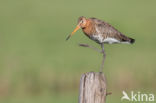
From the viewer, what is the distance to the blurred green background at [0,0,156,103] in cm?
1267

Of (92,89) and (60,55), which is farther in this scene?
(60,55)

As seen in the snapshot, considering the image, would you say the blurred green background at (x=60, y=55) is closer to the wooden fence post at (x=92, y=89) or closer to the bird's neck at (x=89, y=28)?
the bird's neck at (x=89, y=28)

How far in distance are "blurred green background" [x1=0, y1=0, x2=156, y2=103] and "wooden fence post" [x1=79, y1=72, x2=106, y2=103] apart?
17.4ft

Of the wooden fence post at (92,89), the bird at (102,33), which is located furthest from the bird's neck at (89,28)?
the wooden fence post at (92,89)

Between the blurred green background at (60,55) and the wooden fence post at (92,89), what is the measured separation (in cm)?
529

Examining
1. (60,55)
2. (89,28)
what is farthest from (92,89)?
(60,55)

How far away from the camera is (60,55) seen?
14414 mm

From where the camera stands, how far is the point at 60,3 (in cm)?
2178

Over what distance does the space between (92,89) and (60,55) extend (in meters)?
7.57

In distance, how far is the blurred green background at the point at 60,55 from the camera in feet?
41.6

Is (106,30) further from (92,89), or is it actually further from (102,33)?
(92,89)

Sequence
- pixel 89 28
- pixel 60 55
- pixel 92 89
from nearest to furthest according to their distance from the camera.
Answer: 1. pixel 92 89
2. pixel 89 28
3. pixel 60 55

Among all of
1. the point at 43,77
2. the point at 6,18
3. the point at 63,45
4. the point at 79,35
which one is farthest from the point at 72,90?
the point at 6,18

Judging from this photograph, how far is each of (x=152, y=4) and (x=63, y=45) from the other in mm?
6545
